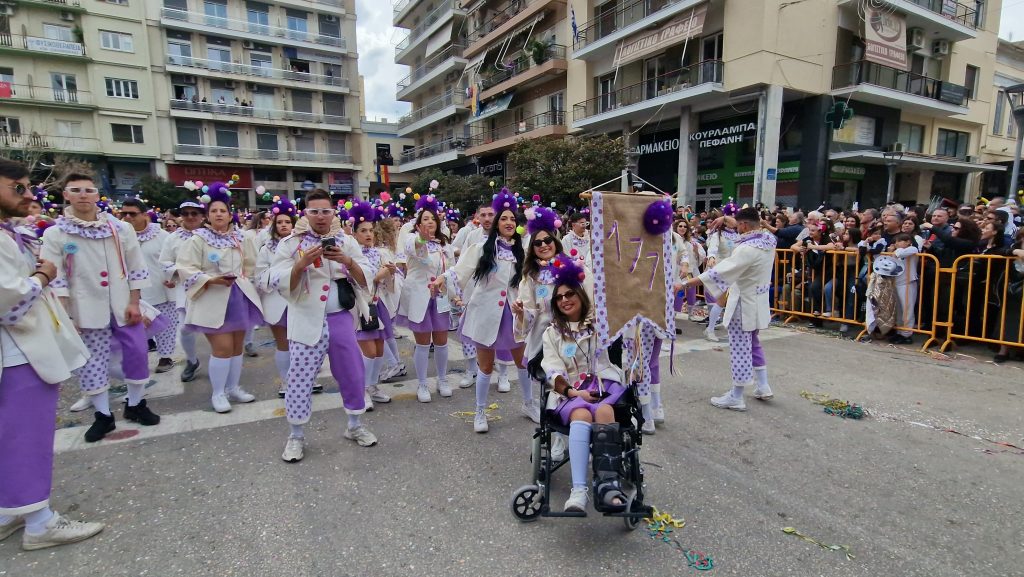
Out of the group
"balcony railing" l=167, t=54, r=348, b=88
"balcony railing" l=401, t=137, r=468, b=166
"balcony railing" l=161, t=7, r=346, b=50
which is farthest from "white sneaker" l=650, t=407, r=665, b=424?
"balcony railing" l=161, t=7, r=346, b=50

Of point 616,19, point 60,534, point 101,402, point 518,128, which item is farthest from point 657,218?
point 518,128

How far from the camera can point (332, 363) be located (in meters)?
3.90

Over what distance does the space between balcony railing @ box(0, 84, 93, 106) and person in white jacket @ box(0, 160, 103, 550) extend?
38.0m

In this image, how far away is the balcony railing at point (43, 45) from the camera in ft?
96.5

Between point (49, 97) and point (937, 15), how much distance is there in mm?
45055

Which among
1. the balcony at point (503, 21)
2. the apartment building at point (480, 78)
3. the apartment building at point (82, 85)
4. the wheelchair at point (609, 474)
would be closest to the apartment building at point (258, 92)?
the apartment building at point (82, 85)

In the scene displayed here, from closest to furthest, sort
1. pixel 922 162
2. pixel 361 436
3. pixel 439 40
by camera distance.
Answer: pixel 361 436 → pixel 922 162 → pixel 439 40

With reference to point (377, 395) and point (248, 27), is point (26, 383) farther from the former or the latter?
point (248, 27)

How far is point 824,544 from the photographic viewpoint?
9.02 ft

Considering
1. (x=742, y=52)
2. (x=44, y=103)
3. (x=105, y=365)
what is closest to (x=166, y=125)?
(x=44, y=103)

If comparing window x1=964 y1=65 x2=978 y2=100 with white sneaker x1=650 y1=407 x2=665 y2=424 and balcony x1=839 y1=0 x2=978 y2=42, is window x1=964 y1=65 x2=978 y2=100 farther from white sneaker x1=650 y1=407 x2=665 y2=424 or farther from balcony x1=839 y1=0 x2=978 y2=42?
white sneaker x1=650 y1=407 x2=665 y2=424

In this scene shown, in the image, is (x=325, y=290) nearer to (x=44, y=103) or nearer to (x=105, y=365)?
(x=105, y=365)

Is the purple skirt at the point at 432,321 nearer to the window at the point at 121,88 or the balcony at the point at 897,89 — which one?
the balcony at the point at 897,89

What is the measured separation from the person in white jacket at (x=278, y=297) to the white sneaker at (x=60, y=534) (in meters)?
1.76
